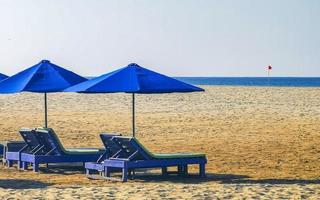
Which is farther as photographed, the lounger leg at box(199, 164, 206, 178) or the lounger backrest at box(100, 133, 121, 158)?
the lounger leg at box(199, 164, 206, 178)

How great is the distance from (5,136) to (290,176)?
10.9 m

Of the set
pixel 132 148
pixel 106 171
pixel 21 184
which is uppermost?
pixel 132 148

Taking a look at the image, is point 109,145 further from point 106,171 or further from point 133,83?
point 133,83

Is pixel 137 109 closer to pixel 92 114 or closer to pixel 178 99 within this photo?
pixel 92 114

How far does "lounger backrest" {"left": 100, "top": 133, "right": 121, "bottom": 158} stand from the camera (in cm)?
1371

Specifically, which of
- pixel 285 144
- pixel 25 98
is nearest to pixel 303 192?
pixel 285 144

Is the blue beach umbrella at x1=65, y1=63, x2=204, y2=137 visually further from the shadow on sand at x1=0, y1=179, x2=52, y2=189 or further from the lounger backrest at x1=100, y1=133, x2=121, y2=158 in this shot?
the shadow on sand at x1=0, y1=179, x2=52, y2=189

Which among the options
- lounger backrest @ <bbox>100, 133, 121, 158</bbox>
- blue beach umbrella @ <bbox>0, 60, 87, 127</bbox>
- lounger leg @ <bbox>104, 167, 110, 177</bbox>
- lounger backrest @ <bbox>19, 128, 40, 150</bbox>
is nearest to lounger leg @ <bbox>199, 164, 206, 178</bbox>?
lounger backrest @ <bbox>100, 133, 121, 158</bbox>

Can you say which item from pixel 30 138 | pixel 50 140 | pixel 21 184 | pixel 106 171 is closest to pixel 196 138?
pixel 30 138

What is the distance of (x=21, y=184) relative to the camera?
12867 mm

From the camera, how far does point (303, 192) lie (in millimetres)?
11609

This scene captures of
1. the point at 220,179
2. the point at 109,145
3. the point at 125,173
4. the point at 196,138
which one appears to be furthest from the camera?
the point at 196,138

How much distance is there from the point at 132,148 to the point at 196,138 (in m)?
8.44

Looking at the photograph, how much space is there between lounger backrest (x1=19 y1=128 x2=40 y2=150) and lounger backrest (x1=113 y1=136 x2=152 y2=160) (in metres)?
2.22
